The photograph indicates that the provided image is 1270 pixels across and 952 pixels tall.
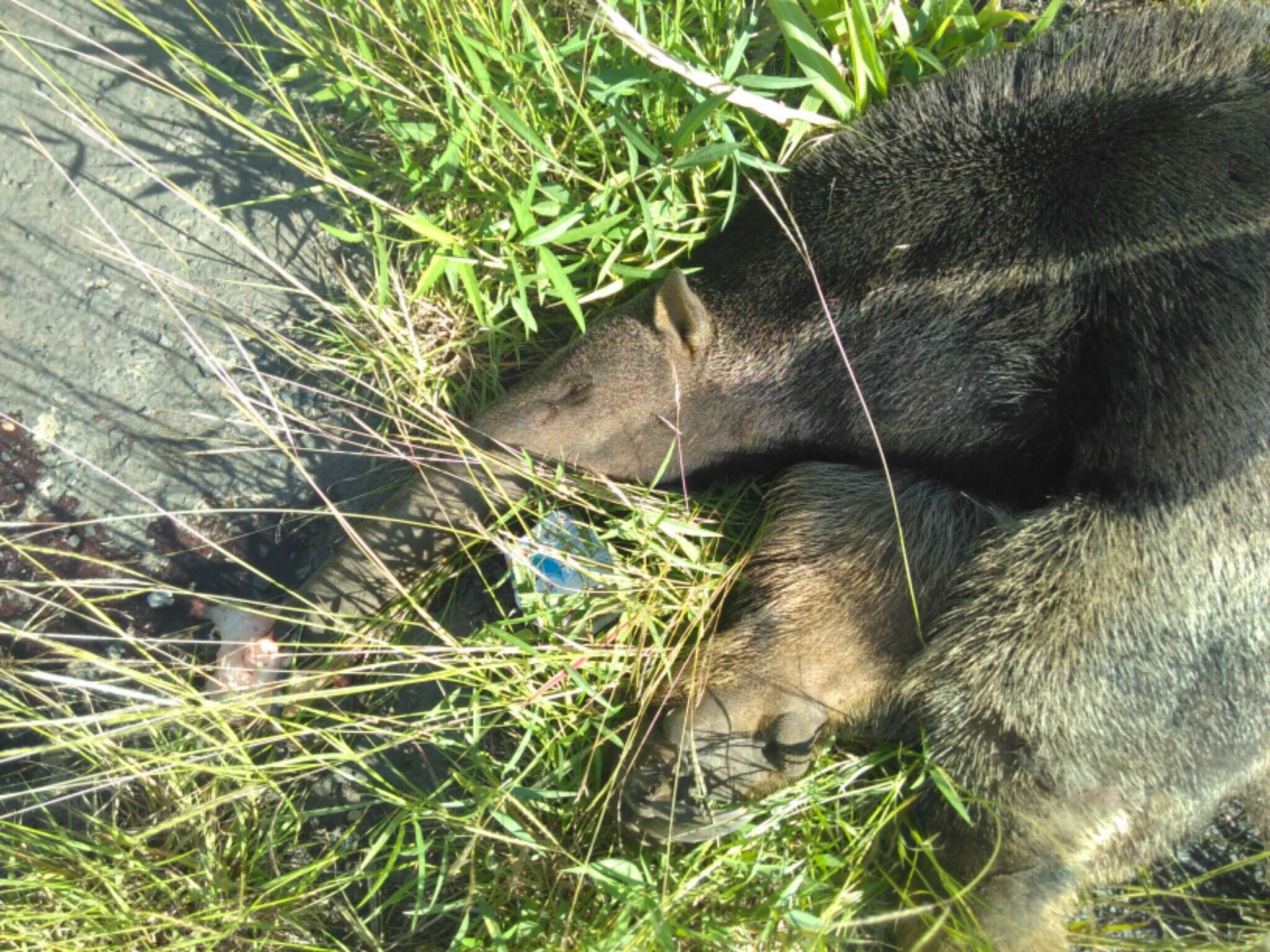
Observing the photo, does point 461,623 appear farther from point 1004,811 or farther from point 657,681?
point 1004,811

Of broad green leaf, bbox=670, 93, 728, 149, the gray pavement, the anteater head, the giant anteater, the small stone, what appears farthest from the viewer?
the gray pavement

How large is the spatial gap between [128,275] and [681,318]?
235 centimetres

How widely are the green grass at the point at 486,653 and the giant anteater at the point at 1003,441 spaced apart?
8.3 inches

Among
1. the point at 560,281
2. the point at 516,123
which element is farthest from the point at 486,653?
the point at 516,123

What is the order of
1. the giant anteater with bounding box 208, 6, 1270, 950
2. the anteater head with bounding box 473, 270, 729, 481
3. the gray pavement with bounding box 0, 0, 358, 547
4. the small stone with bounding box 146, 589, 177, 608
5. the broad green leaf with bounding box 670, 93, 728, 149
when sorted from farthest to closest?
the gray pavement with bounding box 0, 0, 358, 547 < the small stone with bounding box 146, 589, 177, 608 < the anteater head with bounding box 473, 270, 729, 481 < the broad green leaf with bounding box 670, 93, 728, 149 < the giant anteater with bounding box 208, 6, 1270, 950

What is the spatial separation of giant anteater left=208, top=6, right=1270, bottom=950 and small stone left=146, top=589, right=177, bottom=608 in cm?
69

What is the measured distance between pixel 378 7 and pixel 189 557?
6.91ft

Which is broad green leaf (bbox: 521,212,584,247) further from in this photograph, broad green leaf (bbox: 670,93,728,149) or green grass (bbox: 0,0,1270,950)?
broad green leaf (bbox: 670,93,728,149)

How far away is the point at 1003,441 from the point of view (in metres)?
2.91

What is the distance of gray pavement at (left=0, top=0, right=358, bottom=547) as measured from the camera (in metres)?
3.53

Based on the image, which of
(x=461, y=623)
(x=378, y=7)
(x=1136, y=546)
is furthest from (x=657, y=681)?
(x=378, y=7)

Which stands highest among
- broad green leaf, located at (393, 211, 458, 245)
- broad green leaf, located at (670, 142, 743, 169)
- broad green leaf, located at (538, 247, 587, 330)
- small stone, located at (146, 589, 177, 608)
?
broad green leaf, located at (393, 211, 458, 245)

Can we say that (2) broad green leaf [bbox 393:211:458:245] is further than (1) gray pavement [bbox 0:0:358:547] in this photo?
No

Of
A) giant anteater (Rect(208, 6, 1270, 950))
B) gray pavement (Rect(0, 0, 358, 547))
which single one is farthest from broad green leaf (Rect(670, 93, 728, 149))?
gray pavement (Rect(0, 0, 358, 547))
